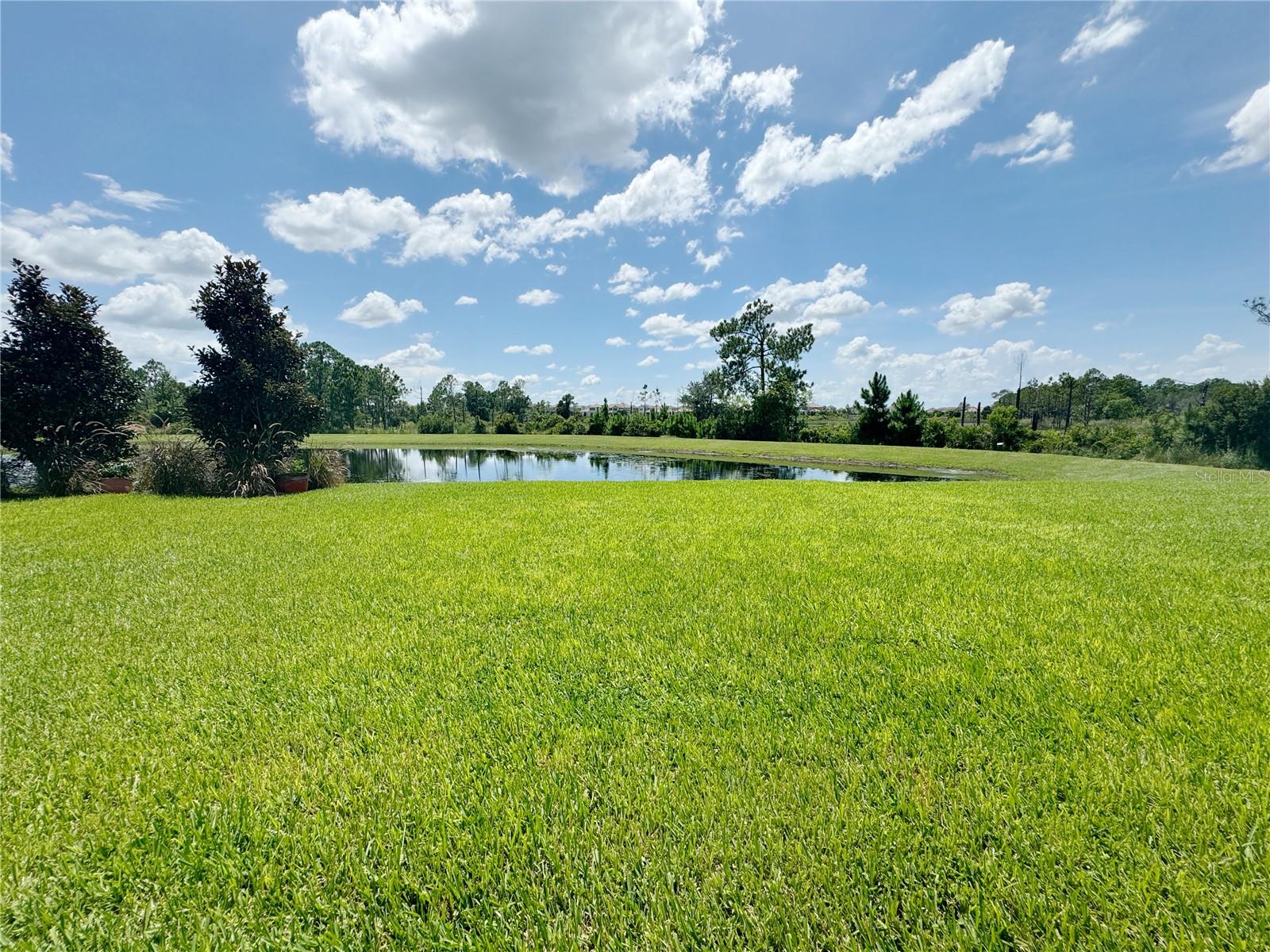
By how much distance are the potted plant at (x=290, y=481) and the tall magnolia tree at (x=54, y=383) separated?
2.91 metres

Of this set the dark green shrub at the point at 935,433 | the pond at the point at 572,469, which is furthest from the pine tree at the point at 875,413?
the pond at the point at 572,469

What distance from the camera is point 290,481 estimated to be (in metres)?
10.1

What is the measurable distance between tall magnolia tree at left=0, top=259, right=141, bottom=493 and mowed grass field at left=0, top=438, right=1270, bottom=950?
6880mm

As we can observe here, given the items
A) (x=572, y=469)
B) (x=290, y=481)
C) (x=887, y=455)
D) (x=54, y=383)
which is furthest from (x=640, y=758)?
(x=887, y=455)

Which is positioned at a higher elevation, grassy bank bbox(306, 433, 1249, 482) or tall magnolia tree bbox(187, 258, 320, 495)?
tall magnolia tree bbox(187, 258, 320, 495)

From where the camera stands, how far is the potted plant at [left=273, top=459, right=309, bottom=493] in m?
10.1

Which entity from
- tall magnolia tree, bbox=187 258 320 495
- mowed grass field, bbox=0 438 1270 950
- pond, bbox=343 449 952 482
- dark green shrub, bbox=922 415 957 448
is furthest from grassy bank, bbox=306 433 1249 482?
mowed grass field, bbox=0 438 1270 950

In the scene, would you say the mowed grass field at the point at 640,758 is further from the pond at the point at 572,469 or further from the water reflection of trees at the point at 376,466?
the water reflection of trees at the point at 376,466

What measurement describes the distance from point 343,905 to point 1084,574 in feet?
17.8

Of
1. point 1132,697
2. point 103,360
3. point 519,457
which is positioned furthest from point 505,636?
point 519,457

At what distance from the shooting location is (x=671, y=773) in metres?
1.86

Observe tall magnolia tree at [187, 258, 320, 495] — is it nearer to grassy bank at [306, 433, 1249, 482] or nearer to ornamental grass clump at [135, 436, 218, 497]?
ornamental grass clump at [135, 436, 218, 497]

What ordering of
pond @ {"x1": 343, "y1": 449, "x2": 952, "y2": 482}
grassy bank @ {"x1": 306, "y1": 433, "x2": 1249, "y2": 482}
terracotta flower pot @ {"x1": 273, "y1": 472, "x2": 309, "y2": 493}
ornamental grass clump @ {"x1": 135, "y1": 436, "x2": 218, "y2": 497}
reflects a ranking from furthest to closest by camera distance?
1. pond @ {"x1": 343, "y1": 449, "x2": 952, "y2": 482}
2. grassy bank @ {"x1": 306, "y1": 433, "x2": 1249, "y2": 482}
3. terracotta flower pot @ {"x1": 273, "y1": 472, "x2": 309, "y2": 493}
4. ornamental grass clump @ {"x1": 135, "y1": 436, "x2": 218, "y2": 497}

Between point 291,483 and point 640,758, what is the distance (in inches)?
435
